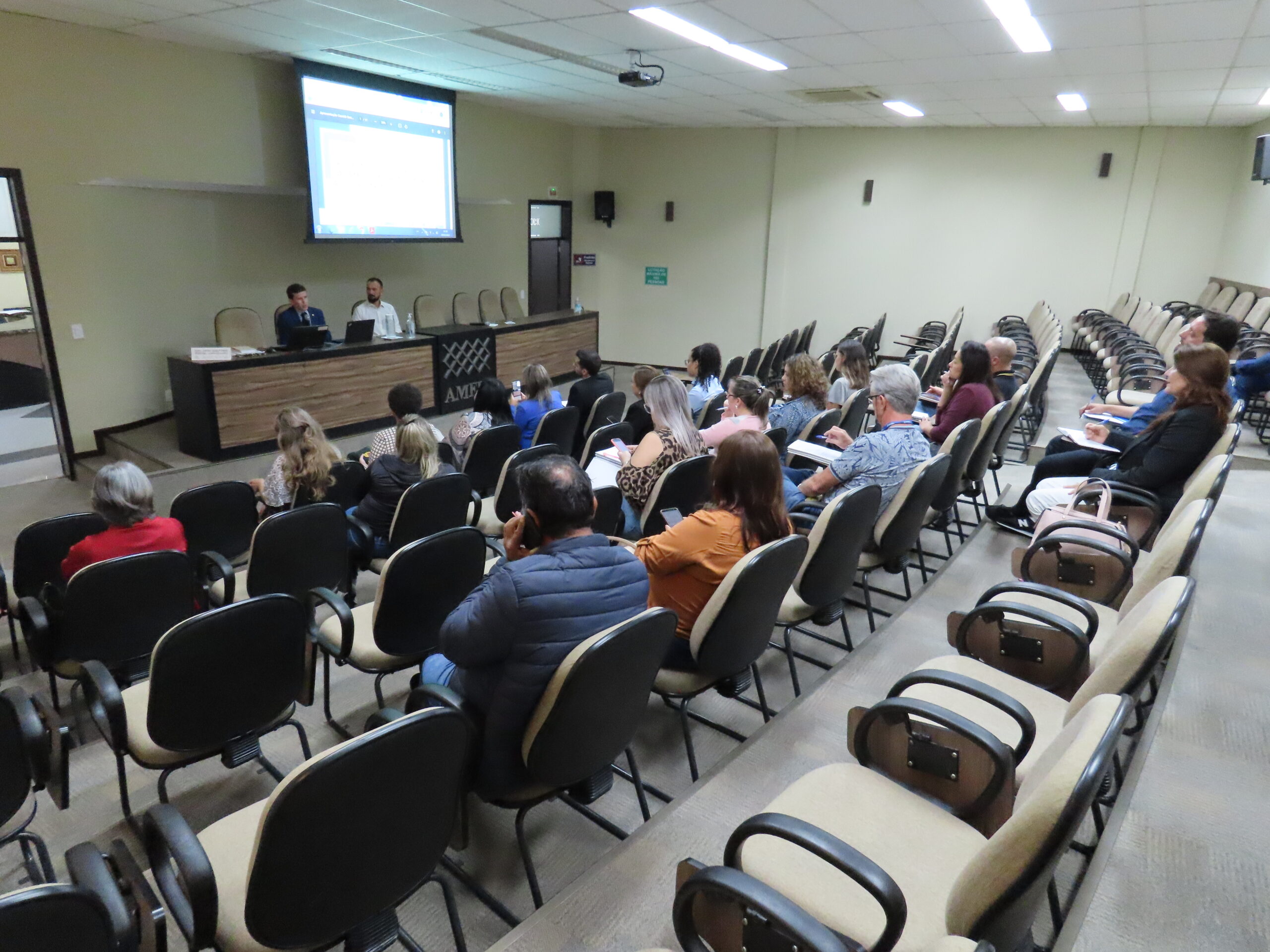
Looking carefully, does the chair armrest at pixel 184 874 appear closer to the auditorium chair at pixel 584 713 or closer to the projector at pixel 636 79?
the auditorium chair at pixel 584 713

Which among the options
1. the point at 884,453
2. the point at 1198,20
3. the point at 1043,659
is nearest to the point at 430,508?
the point at 884,453

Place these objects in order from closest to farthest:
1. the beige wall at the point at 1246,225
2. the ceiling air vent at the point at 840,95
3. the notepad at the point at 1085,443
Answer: the notepad at the point at 1085,443
the ceiling air vent at the point at 840,95
the beige wall at the point at 1246,225

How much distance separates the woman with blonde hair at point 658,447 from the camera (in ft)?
11.5

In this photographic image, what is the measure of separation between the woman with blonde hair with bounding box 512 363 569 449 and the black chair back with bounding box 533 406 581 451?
67 mm

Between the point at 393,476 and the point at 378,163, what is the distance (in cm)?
535

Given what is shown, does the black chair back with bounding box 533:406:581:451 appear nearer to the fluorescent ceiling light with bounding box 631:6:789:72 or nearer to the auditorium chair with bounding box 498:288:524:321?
the fluorescent ceiling light with bounding box 631:6:789:72

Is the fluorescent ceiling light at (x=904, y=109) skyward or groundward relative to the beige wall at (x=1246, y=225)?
skyward

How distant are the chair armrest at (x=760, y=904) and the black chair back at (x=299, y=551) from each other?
1.96m

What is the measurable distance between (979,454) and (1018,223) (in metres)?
7.24

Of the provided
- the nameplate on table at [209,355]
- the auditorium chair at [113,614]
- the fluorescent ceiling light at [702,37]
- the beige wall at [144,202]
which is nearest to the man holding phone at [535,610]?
the auditorium chair at [113,614]

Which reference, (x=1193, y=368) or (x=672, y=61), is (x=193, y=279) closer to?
(x=672, y=61)

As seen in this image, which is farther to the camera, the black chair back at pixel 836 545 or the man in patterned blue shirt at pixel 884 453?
the man in patterned blue shirt at pixel 884 453

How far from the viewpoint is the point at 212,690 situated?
1979 mm

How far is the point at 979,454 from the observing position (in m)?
4.02
